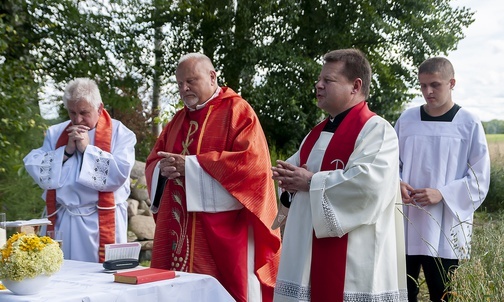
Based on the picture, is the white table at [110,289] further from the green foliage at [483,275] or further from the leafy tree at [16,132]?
the leafy tree at [16,132]

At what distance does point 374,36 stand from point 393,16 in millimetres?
580

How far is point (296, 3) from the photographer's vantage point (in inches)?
565

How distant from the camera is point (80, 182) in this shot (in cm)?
506

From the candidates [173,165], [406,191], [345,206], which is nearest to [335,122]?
[345,206]

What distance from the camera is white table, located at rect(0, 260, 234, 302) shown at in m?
3.21

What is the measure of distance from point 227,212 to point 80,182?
109 centimetres

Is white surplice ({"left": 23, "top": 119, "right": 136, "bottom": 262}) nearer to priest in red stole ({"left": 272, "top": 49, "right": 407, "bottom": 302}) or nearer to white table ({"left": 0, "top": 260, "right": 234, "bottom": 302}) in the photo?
white table ({"left": 0, "top": 260, "right": 234, "bottom": 302})

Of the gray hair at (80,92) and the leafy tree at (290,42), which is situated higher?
the leafy tree at (290,42)

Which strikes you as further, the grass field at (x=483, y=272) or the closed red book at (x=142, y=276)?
the closed red book at (x=142, y=276)

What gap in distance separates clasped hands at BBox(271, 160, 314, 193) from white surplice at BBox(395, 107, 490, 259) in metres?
1.34

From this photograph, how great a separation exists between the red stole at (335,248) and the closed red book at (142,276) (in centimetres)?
78

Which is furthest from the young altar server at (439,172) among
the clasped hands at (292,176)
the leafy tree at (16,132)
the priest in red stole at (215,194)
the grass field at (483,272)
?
the leafy tree at (16,132)

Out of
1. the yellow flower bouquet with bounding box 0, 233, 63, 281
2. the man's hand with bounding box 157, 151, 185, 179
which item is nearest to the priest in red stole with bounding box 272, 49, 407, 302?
the man's hand with bounding box 157, 151, 185, 179

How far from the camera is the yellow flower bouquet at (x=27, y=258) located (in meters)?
3.19
